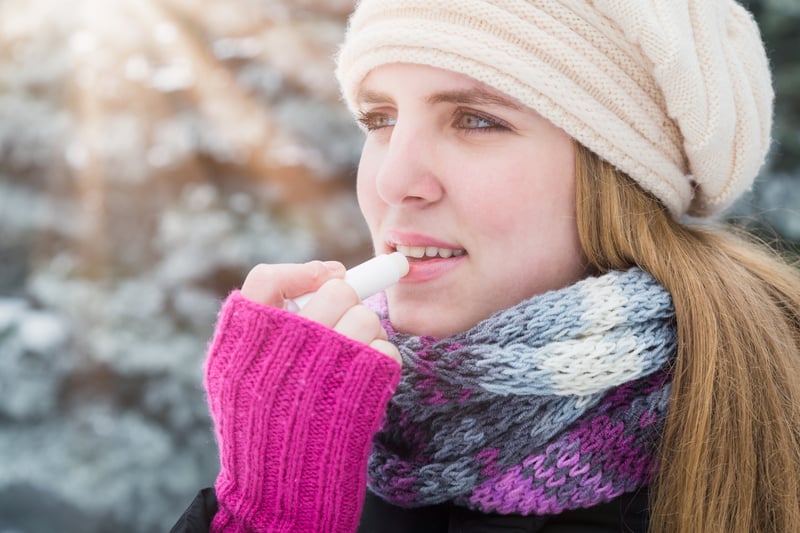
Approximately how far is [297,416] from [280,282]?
232 mm

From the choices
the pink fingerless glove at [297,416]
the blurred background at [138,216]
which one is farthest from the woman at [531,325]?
the blurred background at [138,216]

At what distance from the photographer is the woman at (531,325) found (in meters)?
1.02

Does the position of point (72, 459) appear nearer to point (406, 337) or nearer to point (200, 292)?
point (200, 292)

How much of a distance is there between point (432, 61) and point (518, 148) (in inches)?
8.4

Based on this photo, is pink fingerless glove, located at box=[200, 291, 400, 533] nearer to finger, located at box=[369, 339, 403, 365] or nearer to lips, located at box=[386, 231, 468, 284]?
finger, located at box=[369, 339, 403, 365]

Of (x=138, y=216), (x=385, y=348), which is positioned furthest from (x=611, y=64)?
(x=138, y=216)

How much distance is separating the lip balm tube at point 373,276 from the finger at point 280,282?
2 cm

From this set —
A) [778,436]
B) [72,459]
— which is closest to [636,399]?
[778,436]

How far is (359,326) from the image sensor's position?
3.36ft

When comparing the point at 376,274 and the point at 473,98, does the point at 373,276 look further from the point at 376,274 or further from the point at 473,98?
the point at 473,98

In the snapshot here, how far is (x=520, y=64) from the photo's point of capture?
1.14 meters

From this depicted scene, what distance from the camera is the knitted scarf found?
108cm

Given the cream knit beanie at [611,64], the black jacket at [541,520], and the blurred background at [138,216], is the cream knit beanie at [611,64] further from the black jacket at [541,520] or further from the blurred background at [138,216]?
the blurred background at [138,216]

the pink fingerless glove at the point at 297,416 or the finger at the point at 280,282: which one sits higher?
the finger at the point at 280,282
